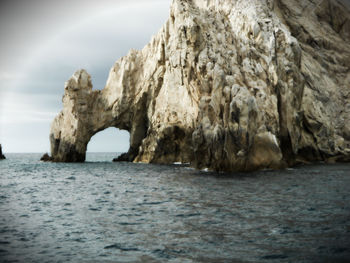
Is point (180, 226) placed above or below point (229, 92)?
below

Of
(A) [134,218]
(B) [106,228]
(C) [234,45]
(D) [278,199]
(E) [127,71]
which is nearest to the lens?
(B) [106,228]

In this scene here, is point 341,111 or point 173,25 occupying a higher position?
point 173,25

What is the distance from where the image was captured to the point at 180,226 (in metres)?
11.9

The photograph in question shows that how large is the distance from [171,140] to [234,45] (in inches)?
733

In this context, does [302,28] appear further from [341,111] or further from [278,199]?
[278,199]

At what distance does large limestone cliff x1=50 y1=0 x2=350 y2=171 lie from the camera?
35.1m

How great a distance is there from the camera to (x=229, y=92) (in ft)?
117

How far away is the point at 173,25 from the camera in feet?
A: 175

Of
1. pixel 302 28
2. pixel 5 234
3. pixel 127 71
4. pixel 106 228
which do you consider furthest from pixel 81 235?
pixel 302 28

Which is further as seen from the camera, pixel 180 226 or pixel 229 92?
pixel 229 92

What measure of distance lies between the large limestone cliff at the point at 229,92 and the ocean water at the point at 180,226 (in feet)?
53.7

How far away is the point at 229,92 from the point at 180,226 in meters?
25.8

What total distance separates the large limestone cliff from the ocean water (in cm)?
1636

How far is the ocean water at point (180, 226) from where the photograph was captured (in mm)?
9000
